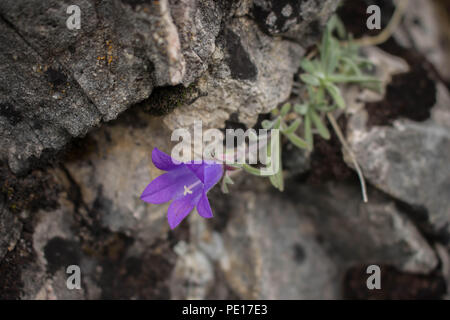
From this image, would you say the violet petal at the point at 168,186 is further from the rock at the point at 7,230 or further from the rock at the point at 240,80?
the rock at the point at 7,230

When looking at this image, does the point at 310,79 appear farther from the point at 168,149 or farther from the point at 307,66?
the point at 168,149

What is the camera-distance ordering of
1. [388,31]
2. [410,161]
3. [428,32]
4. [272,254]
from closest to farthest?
1. [410,161]
2. [272,254]
3. [388,31]
4. [428,32]

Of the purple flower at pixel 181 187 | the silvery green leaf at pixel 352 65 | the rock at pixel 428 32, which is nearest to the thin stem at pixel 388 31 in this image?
the rock at pixel 428 32

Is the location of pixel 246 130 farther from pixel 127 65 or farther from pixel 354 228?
pixel 354 228

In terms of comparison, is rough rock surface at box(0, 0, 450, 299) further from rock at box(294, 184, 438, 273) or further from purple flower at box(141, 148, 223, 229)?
purple flower at box(141, 148, 223, 229)

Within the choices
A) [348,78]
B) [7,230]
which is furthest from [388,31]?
[7,230]
